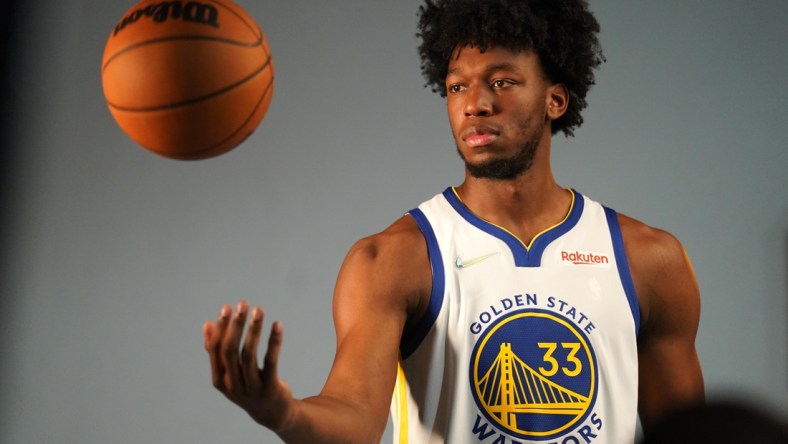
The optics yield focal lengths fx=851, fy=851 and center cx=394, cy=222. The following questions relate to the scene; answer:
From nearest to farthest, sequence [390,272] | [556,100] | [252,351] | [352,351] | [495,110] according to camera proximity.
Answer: [252,351] < [352,351] < [390,272] < [495,110] < [556,100]

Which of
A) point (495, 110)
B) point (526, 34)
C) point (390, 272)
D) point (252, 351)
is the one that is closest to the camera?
point (252, 351)

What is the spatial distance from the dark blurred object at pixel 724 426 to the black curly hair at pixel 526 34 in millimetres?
1107

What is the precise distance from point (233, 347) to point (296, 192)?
7.11 ft

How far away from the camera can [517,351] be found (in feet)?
5.79

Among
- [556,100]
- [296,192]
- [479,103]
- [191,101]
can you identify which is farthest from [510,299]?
[296,192]

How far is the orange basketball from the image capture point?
1.44 m

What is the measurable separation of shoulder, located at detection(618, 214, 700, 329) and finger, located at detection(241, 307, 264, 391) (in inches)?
41.0

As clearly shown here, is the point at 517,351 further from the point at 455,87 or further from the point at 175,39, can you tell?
the point at 175,39

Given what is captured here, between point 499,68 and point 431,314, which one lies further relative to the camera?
point 499,68

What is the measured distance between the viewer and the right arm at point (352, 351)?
110cm

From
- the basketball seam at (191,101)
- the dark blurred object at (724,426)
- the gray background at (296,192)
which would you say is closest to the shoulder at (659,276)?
the dark blurred object at (724,426)

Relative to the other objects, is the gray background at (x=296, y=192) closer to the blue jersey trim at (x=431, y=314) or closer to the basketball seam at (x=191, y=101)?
the blue jersey trim at (x=431, y=314)

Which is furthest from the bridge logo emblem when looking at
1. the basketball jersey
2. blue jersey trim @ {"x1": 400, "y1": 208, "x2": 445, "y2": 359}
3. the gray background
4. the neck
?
the gray background

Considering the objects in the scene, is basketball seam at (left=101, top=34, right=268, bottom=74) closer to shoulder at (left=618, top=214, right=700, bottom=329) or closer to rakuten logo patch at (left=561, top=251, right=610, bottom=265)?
rakuten logo patch at (left=561, top=251, right=610, bottom=265)
